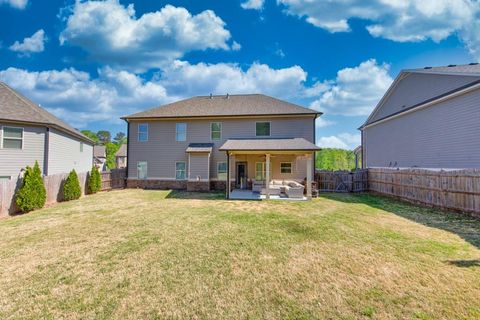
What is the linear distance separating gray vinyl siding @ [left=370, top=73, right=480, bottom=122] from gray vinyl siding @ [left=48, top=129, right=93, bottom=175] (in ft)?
75.8

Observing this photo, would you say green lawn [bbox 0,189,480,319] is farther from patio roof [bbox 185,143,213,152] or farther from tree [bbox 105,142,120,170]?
tree [bbox 105,142,120,170]

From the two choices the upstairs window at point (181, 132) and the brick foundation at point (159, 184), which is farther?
the upstairs window at point (181, 132)

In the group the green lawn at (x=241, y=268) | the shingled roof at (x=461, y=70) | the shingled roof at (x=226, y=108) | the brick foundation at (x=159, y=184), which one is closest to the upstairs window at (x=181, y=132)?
the shingled roof at (x=226, y=108)

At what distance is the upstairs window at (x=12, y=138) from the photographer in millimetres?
11695

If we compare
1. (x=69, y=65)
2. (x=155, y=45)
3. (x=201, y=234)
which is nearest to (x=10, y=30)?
(x=69, y=65)

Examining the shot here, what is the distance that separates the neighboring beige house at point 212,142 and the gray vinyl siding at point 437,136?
5817 millimetres

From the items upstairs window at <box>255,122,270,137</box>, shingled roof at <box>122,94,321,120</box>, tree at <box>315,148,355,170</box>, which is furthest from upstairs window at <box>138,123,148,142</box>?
tree at <box>315,148,355,170</box>

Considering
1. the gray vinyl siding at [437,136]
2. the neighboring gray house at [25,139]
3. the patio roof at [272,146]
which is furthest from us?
the patio roof at [272,146]

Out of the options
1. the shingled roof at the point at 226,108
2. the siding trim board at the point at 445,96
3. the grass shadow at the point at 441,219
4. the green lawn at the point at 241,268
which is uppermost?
the shingled roof at the point at 226,108

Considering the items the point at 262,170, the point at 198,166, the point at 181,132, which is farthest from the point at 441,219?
the point at 181,132

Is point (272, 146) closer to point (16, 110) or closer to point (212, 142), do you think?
point (212, 142)

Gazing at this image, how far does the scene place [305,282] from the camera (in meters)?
3.93

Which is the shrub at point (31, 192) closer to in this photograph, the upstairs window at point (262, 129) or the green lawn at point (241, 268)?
the green lawn at point (241, 268)

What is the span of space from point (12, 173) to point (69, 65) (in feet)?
35.0
